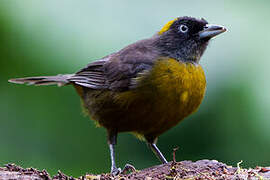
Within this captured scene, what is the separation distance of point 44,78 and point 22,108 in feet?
1.47

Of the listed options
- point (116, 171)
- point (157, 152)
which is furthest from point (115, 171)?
point (157, 152)

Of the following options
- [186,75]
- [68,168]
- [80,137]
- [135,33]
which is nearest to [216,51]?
[135,33]

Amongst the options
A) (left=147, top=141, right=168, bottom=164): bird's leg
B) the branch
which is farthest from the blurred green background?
the branch

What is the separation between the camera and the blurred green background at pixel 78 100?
5719 millimetres

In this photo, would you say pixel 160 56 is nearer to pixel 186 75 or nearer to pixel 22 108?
pixel 186 75

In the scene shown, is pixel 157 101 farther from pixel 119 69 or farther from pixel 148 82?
pixel 119 69

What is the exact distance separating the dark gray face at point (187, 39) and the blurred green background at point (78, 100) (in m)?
0.59

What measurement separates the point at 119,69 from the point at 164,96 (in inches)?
31.8

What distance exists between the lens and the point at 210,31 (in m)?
5.60

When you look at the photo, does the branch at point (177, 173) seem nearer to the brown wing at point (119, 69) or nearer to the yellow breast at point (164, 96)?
the yellow breast at point (164, 96)

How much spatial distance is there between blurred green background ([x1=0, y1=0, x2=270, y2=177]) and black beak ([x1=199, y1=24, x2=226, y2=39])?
727mm

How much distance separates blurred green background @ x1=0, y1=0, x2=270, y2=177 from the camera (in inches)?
225

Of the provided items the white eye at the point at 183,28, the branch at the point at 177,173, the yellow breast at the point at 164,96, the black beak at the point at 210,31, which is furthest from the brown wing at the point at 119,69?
the branch at the point at 177,173

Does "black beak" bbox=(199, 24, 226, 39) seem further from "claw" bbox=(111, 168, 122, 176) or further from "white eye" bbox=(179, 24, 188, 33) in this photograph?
"claw" bbox=(111, 168, 122, 176)
